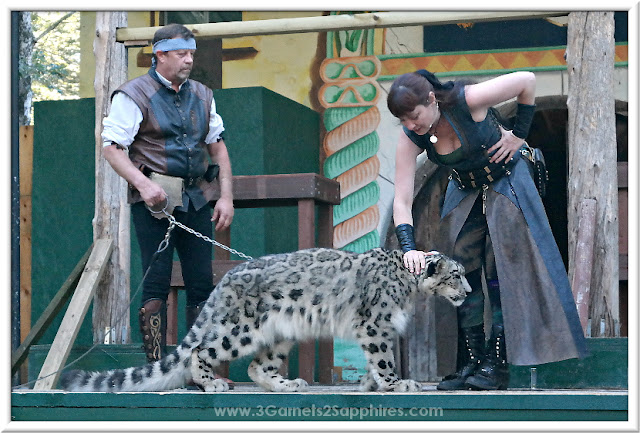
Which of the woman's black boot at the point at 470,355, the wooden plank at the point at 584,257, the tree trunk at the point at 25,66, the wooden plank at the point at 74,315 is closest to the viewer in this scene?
the woman's black boot at the point at 470,355

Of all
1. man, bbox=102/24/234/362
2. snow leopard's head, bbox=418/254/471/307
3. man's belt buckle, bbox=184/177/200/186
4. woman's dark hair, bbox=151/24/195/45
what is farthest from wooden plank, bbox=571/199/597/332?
woman's dark hair, bbox=151/24/195/45

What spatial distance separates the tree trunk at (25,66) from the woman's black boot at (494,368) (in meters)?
7.16

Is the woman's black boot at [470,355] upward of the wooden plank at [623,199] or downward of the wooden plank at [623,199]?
downward

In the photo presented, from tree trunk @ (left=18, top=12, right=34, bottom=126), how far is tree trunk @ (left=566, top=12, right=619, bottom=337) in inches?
264

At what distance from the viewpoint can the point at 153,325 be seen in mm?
5602

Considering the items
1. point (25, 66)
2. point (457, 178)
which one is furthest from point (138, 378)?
point (25, 66)

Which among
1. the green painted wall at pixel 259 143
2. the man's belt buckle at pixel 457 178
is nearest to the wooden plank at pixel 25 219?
the green painted wall at pixel 259 143

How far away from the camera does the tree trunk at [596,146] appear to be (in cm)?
610

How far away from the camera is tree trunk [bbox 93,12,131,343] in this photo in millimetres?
6770

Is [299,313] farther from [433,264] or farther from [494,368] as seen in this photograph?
[494,368]

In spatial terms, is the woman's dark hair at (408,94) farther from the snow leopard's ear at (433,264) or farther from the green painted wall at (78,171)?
the green painted wall at (78,171)

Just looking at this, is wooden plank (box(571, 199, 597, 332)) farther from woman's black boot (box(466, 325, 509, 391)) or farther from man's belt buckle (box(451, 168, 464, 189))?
man's belt buckle (box(451, 168, 464, 189))

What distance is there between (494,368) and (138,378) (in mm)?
1874
